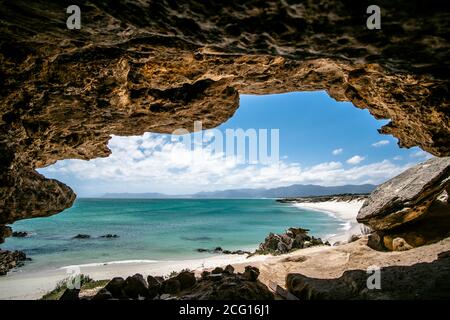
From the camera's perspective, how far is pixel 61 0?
3488 mm

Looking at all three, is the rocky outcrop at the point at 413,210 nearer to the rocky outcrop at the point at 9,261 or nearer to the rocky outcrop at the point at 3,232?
the rocky outcrop at the point at 3,232

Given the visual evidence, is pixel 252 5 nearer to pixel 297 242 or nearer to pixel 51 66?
pixel 51 66

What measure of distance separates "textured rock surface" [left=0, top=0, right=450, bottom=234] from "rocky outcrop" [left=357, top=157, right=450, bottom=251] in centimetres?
250

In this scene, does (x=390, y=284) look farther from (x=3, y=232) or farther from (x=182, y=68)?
(x=3, y=232)

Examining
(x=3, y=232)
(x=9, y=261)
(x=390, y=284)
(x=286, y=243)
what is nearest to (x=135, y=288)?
(x=3, y=232)

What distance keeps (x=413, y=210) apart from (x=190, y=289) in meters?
8.26

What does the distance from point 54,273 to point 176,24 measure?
2032 cm

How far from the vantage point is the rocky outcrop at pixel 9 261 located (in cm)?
1865

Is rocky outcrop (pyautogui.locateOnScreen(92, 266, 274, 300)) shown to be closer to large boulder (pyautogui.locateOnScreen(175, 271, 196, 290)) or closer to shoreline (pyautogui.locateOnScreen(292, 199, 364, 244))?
large boulder (pyautogui.locateOnScreen(175, 271, 196, 290))

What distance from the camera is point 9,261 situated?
20.1 meters

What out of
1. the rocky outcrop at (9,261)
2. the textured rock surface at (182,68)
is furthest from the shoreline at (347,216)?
the rocky outcrop at (9,261)

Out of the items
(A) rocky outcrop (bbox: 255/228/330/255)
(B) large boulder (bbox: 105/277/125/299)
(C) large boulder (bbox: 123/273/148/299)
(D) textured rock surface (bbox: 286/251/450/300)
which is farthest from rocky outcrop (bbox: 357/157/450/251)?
(B) large boulder (bbox: 105/277/125/299)

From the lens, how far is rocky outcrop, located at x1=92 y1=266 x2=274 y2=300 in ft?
22.5

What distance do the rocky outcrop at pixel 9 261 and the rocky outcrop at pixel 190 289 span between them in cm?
1527
